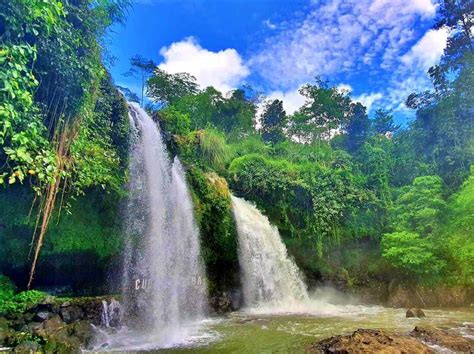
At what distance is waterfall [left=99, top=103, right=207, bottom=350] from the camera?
1015cm

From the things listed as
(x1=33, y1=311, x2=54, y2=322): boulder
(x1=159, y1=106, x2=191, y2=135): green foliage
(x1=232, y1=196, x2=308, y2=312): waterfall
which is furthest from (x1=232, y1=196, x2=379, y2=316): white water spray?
(x1=33, y1=311, x2=54, y2=322): boulder

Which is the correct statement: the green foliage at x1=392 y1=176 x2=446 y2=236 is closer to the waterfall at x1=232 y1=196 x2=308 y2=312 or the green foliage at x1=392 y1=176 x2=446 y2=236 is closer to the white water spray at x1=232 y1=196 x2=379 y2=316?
the white water spray at x1=232 y1=196 x2=379 y2=316

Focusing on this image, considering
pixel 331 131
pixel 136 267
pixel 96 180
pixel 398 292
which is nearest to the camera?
pixel 96 180

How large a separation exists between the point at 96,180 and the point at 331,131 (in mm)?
29892

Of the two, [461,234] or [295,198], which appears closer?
[461,234]

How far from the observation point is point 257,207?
15867 mm

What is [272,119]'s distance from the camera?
115 feet

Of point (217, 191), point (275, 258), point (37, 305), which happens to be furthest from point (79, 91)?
point (275, 258)

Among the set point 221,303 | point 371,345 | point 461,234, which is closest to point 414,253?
point 461,234

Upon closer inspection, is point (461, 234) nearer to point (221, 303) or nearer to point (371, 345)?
point (371, 345)

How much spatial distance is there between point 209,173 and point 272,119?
72.1 feet

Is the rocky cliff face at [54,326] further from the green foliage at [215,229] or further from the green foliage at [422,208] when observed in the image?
the green foliage at [422,208]

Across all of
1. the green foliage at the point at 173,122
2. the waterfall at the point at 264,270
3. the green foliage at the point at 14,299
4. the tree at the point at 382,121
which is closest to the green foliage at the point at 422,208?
the waterfall at the point at 264,270

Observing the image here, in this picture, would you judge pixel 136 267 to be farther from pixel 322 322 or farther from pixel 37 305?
pixel 322 322
